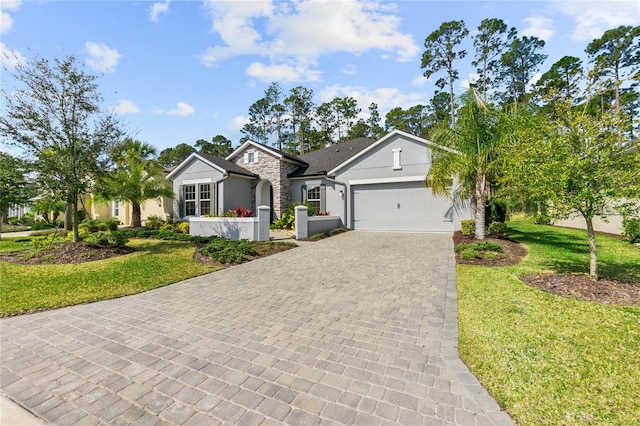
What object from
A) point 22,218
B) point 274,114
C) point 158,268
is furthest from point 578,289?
point 274,114

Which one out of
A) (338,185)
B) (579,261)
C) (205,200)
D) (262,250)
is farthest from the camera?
(205,200)

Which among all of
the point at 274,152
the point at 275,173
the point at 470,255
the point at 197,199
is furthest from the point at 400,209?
the point at 197,199

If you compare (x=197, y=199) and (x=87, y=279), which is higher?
(x=197, y=199)

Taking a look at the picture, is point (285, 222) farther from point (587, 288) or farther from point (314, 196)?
point (587, 288)

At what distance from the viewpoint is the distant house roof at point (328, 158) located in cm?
1825

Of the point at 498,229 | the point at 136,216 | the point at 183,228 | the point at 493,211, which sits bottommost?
the point at 183,228

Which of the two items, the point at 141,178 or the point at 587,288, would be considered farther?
the point at 141,178

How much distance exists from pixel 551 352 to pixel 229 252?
8.07 metres

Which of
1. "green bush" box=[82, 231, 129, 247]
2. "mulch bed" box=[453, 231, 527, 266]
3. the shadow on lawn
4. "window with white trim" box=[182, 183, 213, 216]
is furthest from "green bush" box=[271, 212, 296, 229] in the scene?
the shadow on lawn

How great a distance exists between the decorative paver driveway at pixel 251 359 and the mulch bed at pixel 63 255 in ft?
15.8

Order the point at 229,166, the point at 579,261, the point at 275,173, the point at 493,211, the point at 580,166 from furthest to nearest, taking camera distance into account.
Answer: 1. the point at 275,173
2. the point at 229,166
3. the point at 493,211
4. the point at 579,261
5. the point at 580,166

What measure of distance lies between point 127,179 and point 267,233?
10329 mm

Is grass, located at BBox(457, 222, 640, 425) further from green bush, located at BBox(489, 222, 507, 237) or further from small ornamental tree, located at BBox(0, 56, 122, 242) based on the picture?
small ornamental tree, located at BBox(0, 56, 122, 242)

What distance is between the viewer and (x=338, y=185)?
667 inches
